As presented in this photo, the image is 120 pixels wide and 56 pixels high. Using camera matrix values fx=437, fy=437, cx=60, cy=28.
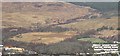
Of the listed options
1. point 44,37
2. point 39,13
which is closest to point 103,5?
point 39,13

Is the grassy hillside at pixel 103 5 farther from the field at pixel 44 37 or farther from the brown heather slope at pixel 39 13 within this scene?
the field at pixel 44 37

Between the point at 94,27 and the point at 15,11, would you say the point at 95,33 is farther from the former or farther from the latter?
the point at 15,11

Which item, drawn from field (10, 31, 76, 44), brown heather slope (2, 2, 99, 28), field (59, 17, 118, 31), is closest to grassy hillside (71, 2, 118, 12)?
brown heather slope (2, 2, 99, 28)

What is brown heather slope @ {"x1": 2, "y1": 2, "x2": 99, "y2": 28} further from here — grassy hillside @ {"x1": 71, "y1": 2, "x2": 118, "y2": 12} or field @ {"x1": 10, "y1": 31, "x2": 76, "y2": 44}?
field @ {"x1": 10, "y1": 31, "x2": 76, "y2": 44}

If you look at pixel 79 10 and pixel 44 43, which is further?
pixel 79 10

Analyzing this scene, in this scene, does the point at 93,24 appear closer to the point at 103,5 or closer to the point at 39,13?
the point at 103,5

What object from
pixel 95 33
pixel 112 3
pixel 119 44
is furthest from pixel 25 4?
pixel 119 44
